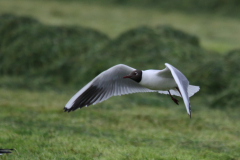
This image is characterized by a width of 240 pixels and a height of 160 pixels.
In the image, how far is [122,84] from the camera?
4965 mm

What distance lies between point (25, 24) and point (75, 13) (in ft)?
24.5

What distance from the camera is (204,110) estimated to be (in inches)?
303

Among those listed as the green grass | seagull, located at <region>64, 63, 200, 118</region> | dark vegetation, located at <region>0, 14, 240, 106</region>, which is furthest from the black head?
dark vegetation, located at <region>0, 14, 240, 106</region>

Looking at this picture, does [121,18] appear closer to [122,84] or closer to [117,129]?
[117,129]

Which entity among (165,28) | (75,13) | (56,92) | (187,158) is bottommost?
(187,158)

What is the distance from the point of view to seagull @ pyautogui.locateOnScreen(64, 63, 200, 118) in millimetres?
4227

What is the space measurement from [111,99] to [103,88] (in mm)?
3840

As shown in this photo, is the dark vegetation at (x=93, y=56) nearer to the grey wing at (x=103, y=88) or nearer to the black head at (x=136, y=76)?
the grey wing at (x=103, y=88)

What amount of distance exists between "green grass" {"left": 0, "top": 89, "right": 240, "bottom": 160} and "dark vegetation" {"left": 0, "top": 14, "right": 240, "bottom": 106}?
820 mm

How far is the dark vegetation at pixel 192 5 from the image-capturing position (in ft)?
71.6

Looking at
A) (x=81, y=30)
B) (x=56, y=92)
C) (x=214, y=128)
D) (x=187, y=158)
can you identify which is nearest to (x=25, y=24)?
(x=81, y=30)

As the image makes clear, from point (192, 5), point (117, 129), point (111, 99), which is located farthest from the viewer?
point (192, 5)

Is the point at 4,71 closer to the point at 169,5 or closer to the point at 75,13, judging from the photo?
the point at 75,13

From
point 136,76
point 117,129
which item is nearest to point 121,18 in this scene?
point 117,129
